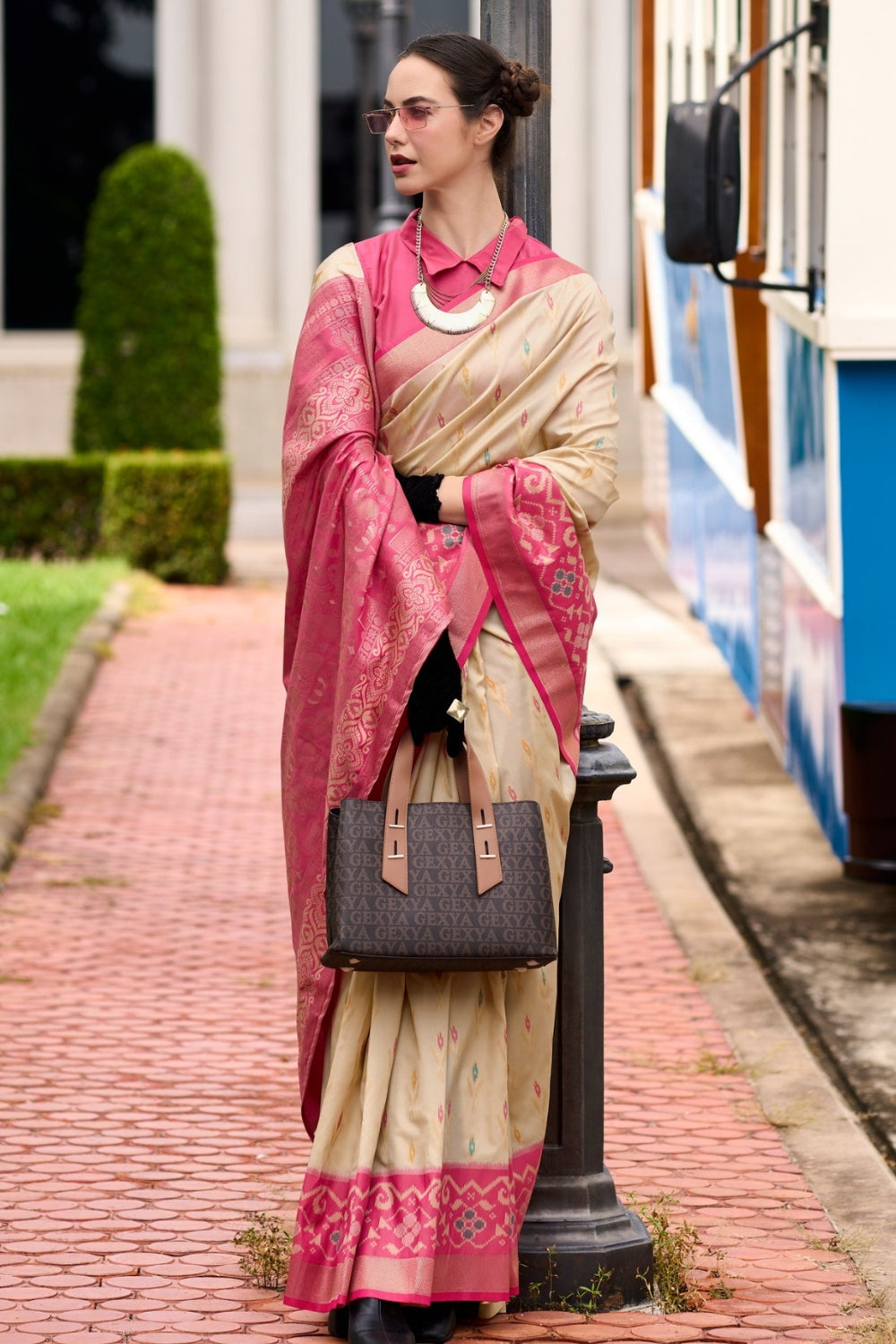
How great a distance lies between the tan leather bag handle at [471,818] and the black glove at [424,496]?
356 millimetres

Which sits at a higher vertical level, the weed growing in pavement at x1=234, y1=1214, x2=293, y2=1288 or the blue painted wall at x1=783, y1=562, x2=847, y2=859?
the blue painted wall at x1=783, y1=562, x2=847, y2=859

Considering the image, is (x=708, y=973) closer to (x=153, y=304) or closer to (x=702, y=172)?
(x=702, y=172)

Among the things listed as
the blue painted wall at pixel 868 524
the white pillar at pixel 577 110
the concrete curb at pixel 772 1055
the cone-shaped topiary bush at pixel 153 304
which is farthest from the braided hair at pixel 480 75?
the white pillar at pixel 577 110

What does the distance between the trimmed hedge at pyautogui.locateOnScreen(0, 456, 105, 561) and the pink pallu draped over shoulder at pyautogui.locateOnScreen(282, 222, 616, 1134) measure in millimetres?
12601

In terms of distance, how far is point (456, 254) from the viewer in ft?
12.1

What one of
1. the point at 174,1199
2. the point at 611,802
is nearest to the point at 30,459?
the point at 611,802

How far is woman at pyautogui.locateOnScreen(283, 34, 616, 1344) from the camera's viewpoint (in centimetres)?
356

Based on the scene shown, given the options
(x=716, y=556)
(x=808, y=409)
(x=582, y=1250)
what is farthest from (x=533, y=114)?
A: (x=716, y=556)

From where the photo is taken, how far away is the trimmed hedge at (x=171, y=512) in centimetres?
1518

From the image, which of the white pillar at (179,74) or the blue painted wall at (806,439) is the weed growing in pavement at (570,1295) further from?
the white pillar at (179,74)

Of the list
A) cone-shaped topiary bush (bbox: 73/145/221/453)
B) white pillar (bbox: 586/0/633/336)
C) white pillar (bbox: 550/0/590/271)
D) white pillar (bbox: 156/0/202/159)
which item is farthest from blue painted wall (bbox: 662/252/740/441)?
white pillar (bbox: 156/0/202/159)

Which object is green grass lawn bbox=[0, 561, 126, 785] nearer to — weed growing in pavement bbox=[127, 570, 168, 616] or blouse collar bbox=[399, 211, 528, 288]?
weed growing in pavement bbox=[127, 570, 168, 616]

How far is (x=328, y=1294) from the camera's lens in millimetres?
3611

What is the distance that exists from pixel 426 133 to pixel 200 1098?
249 centimetres
